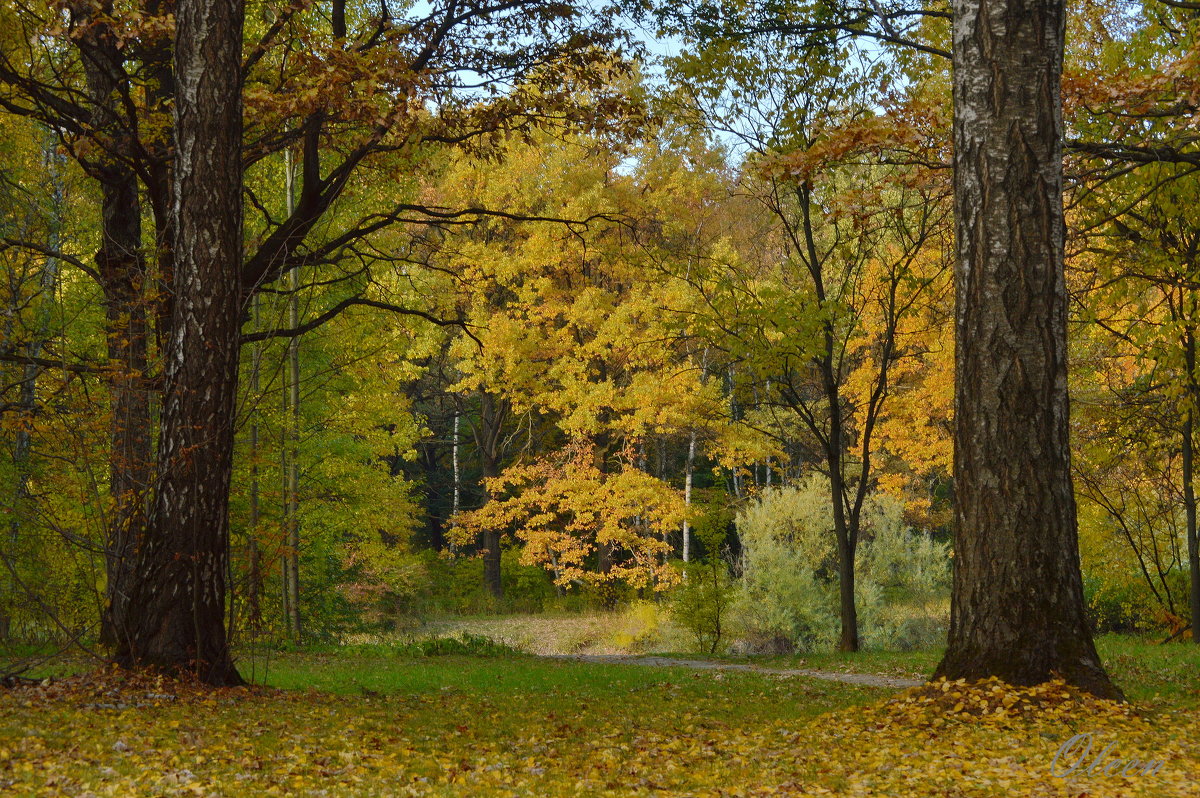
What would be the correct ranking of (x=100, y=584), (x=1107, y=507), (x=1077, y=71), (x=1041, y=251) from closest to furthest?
(x=1041, y=251), (x=1077, y=71), (x=100, y=584), (x=1107, y=507)

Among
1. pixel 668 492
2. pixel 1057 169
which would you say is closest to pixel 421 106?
pixel 1057 169

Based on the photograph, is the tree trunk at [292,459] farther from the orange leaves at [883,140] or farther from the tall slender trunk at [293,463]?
the orange leaves at [883,140]

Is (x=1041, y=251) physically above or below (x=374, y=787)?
above

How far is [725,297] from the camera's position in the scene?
12.1 metres

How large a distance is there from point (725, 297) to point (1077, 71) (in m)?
5.08

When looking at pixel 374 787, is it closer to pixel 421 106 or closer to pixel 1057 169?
pixel 1057 169

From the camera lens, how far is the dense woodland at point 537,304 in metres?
6.42

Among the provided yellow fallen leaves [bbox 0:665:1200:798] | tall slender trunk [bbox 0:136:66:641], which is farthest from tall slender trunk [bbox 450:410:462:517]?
yellow fallen leaves [bbox 0:665:1200:798]

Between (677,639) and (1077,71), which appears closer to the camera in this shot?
(1077,71)

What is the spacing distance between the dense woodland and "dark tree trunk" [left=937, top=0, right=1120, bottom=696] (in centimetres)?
4

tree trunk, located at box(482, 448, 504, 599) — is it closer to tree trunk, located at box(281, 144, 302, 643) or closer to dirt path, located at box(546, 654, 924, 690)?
tree trunk, located at box(281, 144, 302, 643)

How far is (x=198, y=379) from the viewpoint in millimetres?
6301

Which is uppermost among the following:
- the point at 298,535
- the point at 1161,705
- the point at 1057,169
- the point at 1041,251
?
the point at 1057,169

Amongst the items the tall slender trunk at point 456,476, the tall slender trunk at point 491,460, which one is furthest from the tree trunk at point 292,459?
the tall slender trunk at point 456,476
